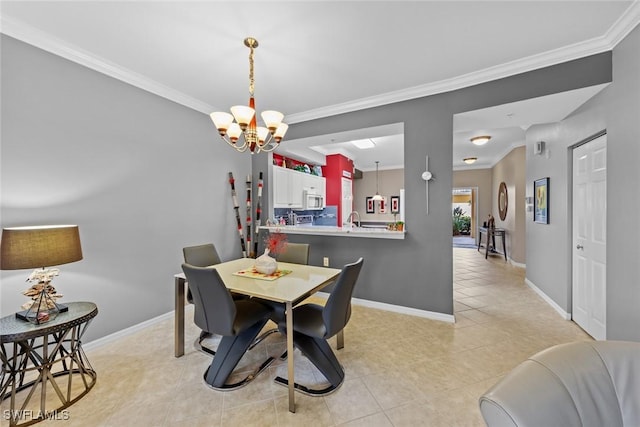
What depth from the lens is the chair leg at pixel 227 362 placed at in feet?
6.28

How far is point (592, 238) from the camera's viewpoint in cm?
266

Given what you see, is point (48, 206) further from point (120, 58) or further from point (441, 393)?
point (441, 393)

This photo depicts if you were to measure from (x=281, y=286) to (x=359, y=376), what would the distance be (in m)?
0.92

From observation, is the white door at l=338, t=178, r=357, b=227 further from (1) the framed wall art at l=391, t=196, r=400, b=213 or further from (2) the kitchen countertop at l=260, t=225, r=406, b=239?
(2) the kitchen countertop at l=260, t=225, r=406, b=239

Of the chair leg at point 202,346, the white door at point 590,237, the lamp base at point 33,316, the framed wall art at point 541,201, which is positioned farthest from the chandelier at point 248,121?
the framed wall art at point 541,201

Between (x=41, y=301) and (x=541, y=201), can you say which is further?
(x=541, y=201)

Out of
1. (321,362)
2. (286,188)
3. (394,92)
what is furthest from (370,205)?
(321,362)

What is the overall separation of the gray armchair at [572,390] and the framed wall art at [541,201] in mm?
3328

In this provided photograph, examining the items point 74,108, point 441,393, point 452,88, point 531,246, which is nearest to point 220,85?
point 74,108

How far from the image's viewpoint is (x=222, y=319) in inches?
70.4

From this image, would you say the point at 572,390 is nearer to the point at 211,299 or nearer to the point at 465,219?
the point at 211,299

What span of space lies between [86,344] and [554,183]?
17.8 feet

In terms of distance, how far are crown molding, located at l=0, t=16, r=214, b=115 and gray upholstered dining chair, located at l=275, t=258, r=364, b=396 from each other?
2.80 metres

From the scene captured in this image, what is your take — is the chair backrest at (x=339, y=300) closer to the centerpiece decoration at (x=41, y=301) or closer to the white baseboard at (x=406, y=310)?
the white baseboard at (x=406, y=310)
